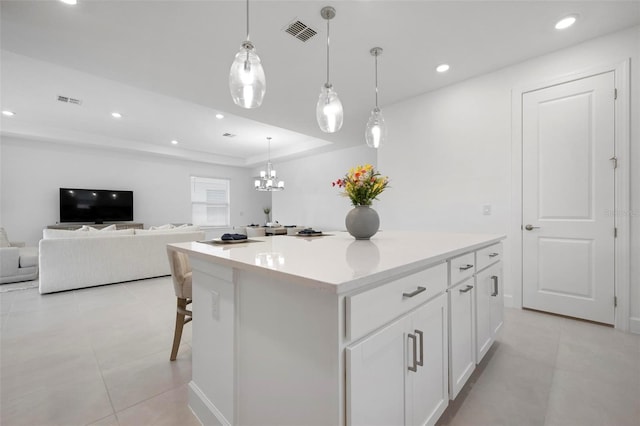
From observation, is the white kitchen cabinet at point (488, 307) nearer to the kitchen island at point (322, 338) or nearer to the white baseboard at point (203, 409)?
the kitchen island at point (322, 338)

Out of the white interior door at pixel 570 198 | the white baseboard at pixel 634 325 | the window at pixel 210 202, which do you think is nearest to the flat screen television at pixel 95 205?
the window at pixel 210 202

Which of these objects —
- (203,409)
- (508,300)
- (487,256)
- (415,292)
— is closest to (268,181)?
(508,300)

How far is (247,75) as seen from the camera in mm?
1464

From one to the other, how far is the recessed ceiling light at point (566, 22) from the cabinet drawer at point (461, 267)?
2.27 meters

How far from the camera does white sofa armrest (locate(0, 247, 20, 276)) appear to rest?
151 inches

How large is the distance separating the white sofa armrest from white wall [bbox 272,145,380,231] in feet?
18.1

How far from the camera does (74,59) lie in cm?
265

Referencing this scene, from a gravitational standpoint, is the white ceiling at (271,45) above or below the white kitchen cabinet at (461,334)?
above

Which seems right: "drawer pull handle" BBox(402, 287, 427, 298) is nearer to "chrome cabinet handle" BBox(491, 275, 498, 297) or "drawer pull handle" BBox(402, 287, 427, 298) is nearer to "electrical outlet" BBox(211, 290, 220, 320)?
"electrical outlet" BBox(211, 290, 220, 320)

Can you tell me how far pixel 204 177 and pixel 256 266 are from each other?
8216 mm

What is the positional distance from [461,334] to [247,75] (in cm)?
181

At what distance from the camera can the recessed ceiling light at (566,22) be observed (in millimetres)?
2172

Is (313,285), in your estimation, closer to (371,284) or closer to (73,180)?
(371,284)

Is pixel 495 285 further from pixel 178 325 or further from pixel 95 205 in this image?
pixel 95 205
